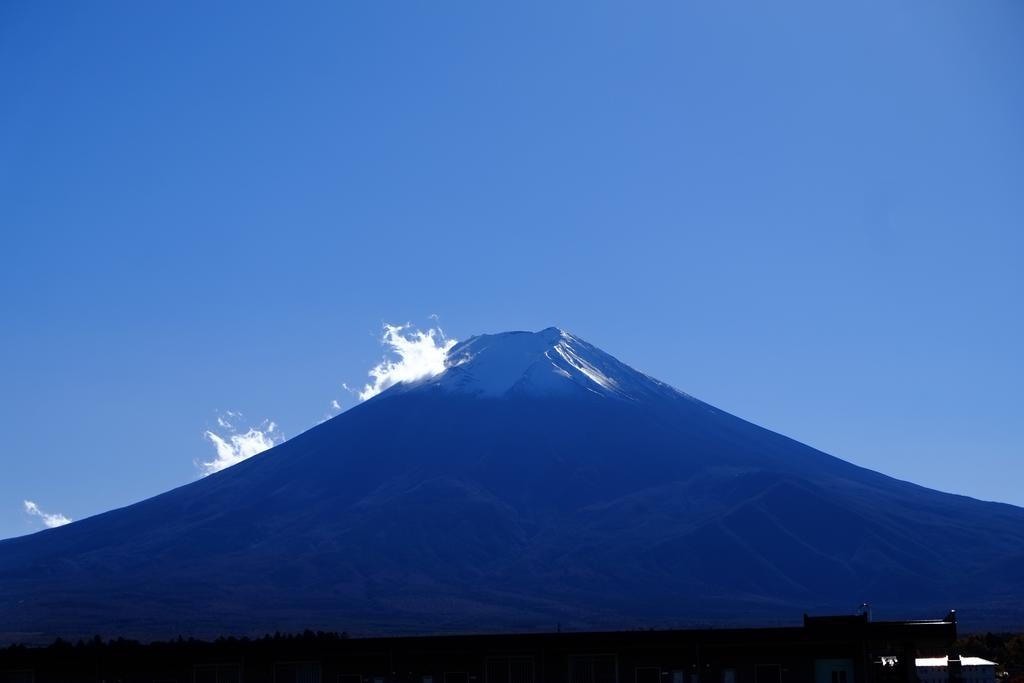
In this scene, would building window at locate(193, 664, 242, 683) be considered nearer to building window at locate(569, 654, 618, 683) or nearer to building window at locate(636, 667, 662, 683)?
building window at locate(569, 654, 618, 683)

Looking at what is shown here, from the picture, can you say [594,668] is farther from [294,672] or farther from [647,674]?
[294,672]

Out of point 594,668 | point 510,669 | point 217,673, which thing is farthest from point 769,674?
point 217,673

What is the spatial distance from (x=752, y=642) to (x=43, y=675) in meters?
25.7

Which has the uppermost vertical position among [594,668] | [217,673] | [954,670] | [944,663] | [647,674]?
[944,663]

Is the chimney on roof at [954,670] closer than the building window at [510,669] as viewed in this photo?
No

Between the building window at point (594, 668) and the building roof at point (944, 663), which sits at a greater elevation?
the building roof at point (944, 663)

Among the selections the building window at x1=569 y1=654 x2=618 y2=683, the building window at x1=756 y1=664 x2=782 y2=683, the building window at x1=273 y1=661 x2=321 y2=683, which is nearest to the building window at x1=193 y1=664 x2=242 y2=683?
the building window at x1=273 y1=661 x2=321 y2=683

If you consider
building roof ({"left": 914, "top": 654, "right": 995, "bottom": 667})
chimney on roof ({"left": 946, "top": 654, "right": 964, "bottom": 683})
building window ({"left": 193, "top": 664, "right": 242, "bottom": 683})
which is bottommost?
building window ({"left": 193, "top": 664, "right": 242, "bottom": 683})

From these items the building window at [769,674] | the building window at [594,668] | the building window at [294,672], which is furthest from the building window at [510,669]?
the building window at [769,674]

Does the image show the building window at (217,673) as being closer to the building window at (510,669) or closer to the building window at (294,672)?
the building window at (294,672)

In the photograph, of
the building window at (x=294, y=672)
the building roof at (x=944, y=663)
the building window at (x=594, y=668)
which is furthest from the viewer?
the building roof at (x=944, y=663)

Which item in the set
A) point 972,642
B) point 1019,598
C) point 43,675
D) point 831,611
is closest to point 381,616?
point 831,611

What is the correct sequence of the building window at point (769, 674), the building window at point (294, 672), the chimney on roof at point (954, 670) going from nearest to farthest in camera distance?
1. the building window at point (769, 674)
2. the chimney on roof at point (954, 670)
3. the building window at point (294, 672)

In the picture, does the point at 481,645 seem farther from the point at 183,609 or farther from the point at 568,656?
the point at 183,609
